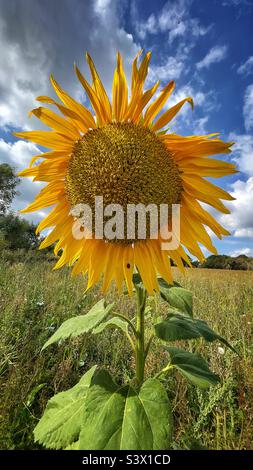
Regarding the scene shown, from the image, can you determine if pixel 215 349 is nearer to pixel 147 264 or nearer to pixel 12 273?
pixel 147 264

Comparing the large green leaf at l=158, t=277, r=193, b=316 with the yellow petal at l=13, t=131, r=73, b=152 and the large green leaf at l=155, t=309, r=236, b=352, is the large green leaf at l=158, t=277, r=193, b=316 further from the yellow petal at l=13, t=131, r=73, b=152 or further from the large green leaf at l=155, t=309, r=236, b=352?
the yellow petal at l=13, t=131, r=73, b=152

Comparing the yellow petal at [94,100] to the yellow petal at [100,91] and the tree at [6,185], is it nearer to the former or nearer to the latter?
the yellow petal at [100,91]

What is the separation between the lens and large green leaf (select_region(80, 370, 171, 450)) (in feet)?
4.02

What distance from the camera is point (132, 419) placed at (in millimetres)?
1288

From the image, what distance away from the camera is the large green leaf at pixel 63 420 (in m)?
1.56

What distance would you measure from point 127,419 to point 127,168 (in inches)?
42.3

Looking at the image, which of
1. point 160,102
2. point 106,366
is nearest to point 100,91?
point 160,102

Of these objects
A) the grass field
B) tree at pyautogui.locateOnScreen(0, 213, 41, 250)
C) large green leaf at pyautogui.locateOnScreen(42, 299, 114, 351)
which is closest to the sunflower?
large green leaf at pyautogui.locateOnScreen(42, 299, 114, 351)

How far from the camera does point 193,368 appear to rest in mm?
1651

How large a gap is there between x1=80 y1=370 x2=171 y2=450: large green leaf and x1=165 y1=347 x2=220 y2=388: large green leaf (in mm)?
238

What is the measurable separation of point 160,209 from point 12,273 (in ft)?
20.4

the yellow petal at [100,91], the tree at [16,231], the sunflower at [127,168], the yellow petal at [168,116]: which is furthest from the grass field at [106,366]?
the tree at [16,231]
